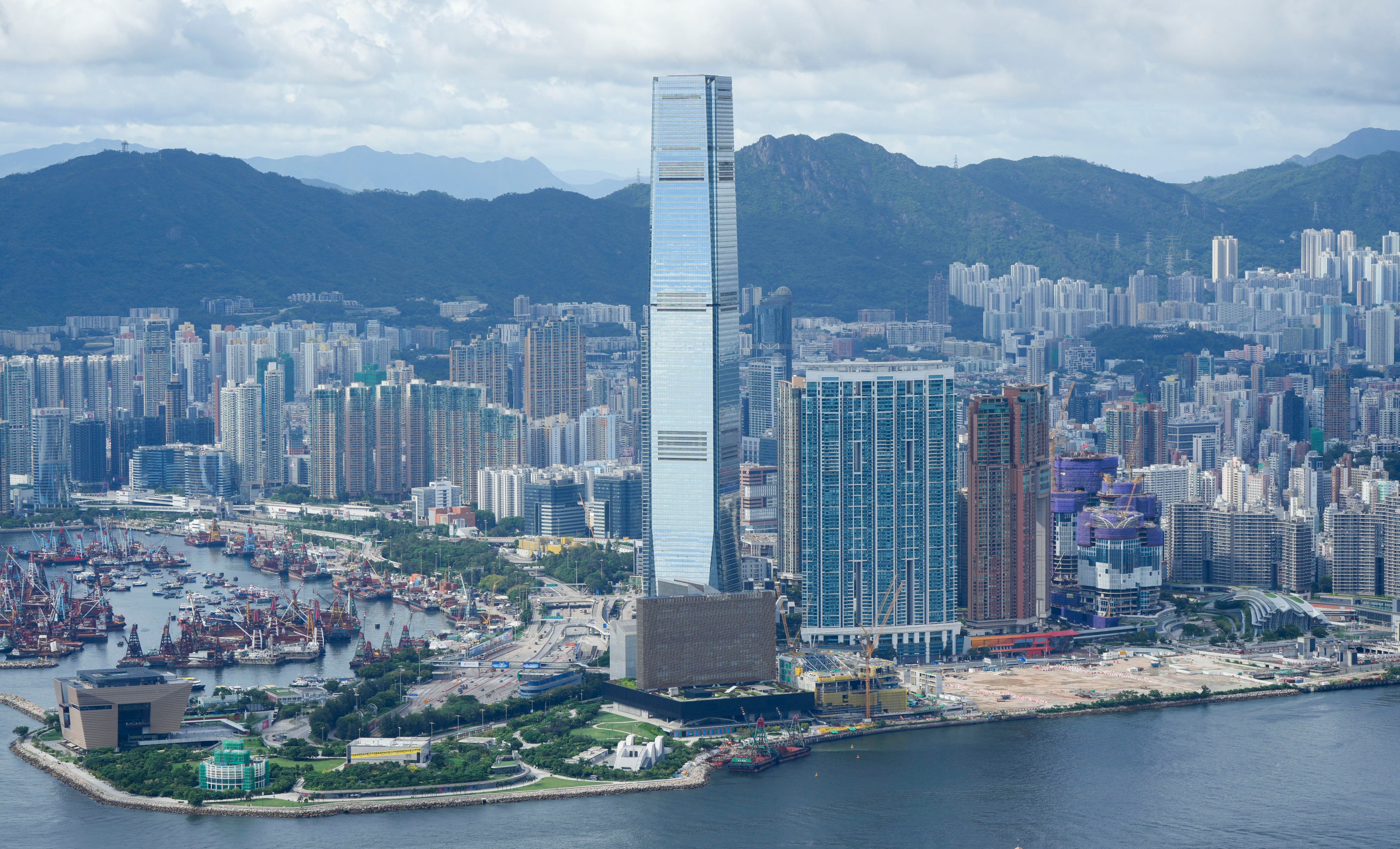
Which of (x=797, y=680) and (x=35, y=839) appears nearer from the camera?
(x=35, y=839)

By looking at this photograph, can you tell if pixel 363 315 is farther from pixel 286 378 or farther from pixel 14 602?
pixel 14 602

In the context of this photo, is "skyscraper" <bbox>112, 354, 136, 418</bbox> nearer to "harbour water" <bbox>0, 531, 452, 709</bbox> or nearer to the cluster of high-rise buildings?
the cluster of high-rise buildings

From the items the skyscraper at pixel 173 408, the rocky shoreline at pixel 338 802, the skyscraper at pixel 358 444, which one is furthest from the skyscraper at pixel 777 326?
the rocky shoreline at pixel 338 802

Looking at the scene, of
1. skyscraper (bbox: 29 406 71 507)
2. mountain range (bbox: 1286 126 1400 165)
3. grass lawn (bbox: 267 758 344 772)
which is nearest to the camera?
grass lawn (bbox: 267 758 344 772)

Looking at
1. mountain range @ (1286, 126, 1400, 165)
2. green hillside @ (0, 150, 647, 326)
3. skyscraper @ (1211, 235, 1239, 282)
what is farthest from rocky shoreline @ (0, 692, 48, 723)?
mountain range @ (1286, 126, 1400, 165)

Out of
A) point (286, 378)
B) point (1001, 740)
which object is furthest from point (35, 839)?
point (286, 378)

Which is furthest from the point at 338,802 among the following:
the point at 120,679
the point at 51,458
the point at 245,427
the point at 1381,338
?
the point at 1381,338
